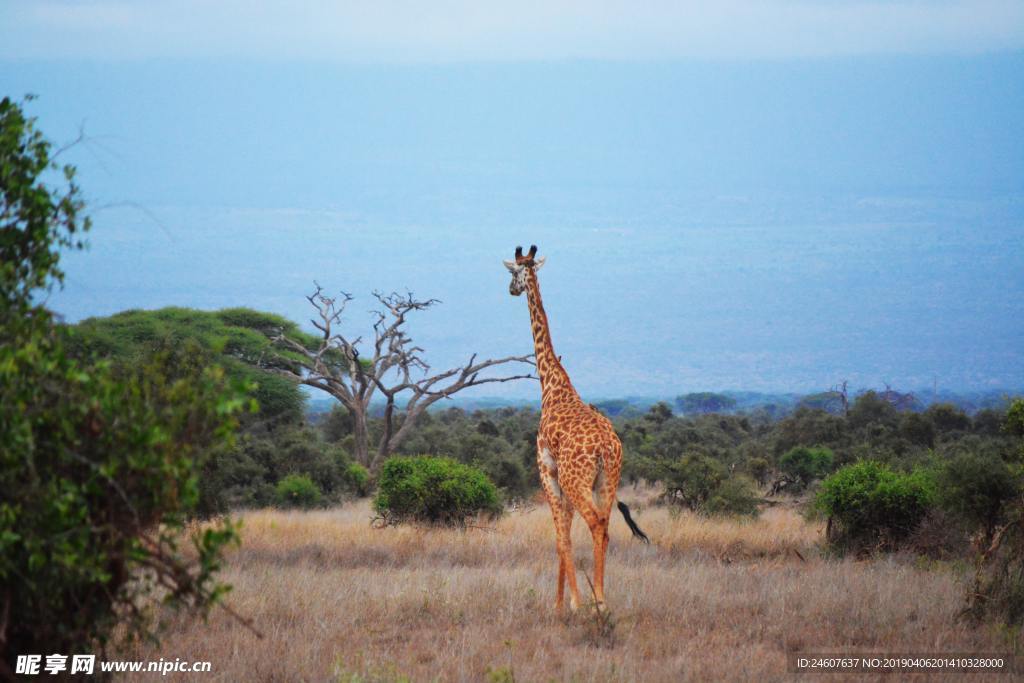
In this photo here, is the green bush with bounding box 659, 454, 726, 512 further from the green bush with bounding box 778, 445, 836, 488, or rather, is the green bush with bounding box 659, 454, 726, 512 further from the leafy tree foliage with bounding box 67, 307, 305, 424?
the leafy tree foliage with bounding box 67, 307, 305, 424

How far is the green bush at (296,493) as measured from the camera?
2086cm

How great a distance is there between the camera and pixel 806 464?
23906mm

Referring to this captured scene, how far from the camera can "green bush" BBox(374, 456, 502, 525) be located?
15828 mm

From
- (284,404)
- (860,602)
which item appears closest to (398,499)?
(860,602)

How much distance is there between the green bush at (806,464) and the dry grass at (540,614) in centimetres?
1013

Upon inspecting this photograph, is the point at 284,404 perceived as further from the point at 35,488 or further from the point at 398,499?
the point at 35,488

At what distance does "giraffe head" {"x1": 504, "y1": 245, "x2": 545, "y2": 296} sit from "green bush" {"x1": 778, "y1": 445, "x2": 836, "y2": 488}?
1395cm

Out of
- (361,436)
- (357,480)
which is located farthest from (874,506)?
(361,436)

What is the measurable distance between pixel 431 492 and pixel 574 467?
6581 mm

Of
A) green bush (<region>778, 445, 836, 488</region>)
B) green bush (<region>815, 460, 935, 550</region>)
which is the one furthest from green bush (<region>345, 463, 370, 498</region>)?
green bush (<region>815, 460, 935, 550</region>)

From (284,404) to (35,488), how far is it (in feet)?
90.9

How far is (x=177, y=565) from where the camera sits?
4387 mm

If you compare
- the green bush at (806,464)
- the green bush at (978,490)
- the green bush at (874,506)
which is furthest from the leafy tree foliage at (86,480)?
the green bush at (806,464)

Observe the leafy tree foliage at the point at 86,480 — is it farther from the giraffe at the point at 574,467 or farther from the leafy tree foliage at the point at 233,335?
the leafy tree foliage at the point at 233,335
